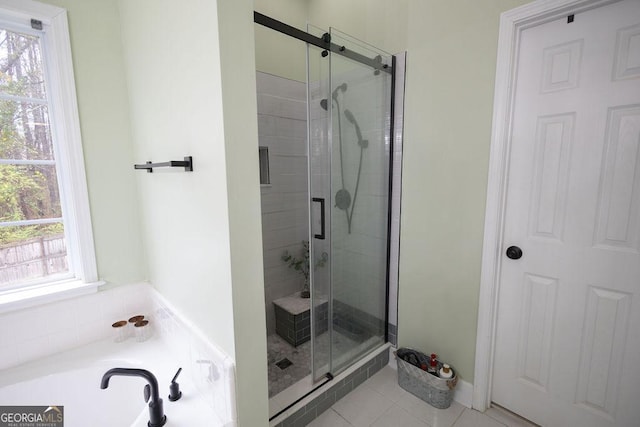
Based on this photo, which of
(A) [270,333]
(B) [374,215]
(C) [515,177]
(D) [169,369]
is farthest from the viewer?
(A) [270,333]

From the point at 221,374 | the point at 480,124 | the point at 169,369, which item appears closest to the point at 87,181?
the point at 169,369

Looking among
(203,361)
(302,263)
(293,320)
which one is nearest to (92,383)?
(203,361)

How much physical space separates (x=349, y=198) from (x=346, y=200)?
1.1 inches

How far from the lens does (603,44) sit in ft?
3.85

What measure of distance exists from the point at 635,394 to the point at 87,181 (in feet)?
9.30

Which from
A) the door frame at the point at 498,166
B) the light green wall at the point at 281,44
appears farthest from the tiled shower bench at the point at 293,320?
the light green wall at the point at 281,44

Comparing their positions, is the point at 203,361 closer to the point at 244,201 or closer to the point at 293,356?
the point at 244,201

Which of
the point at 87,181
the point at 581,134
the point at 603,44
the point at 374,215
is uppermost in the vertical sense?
the point at 603,44

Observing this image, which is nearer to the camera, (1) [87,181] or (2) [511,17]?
(2) [511,17]

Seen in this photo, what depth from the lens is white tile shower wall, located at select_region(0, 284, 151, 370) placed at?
4.28ft

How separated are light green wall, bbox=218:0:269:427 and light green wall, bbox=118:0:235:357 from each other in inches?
1.1

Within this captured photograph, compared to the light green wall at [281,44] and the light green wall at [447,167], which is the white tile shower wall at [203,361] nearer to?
the light green wall at [447,167]

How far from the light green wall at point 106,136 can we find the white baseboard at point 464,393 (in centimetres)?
208

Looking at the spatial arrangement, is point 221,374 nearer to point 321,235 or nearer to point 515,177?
point 321,235
